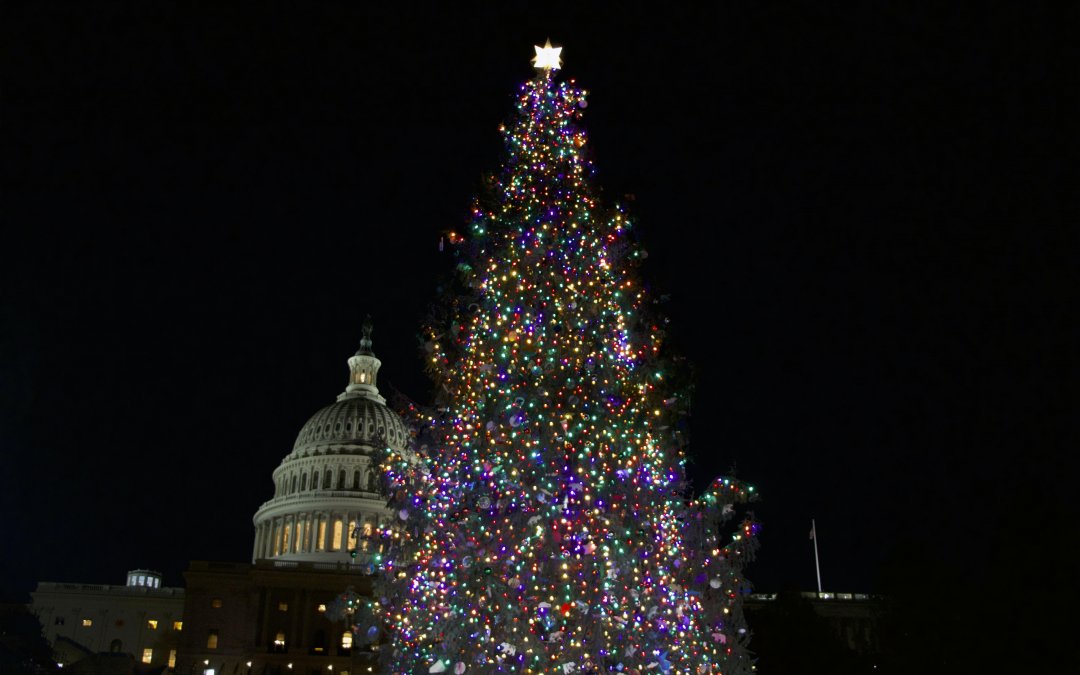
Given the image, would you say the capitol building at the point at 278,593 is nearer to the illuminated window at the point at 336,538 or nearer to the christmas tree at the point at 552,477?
the illuminated window at the point at 336,538

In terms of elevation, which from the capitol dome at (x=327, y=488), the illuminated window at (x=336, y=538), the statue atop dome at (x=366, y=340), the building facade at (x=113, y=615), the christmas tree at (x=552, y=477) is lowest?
the christmas tree at (x=552, y=477)

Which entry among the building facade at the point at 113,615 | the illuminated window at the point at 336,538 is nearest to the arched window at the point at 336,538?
the illuminated window at the point at 336,538

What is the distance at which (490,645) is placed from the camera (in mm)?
17641

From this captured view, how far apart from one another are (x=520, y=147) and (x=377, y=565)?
29.2 ft

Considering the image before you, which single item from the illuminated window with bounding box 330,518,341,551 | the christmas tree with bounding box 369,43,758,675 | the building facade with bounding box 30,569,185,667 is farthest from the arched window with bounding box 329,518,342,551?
the christmas tree with bounding box 369,43,758,675

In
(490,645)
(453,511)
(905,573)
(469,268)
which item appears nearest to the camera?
(490,645)

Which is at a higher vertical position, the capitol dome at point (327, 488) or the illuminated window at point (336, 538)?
the capitol dome at point (327, 488)

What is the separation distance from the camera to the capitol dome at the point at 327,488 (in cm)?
10662

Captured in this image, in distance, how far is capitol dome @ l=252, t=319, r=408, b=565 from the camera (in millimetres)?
106625

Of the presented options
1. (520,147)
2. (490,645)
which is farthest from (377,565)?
(520,147)

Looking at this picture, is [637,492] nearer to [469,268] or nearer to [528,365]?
[528,365]

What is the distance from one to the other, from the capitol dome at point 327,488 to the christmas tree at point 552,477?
81927mm

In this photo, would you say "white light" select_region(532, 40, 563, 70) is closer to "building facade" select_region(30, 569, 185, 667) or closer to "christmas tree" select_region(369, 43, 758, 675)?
"christmas tree" select_region(369, 43, 758, 675)

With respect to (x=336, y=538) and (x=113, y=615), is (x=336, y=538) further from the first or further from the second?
(x=113, y=615)
